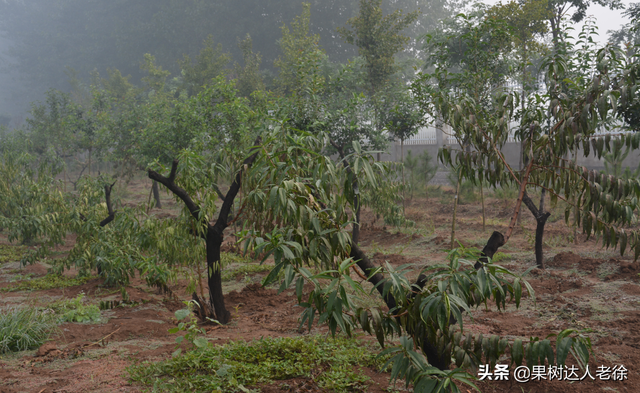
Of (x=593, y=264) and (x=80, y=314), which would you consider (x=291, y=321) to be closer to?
(x=80, y=314)

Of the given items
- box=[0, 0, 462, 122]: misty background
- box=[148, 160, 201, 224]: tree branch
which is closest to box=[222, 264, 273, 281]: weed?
box=[148, 160, 201, 224]: tree branch

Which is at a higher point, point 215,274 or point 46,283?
point 215,274

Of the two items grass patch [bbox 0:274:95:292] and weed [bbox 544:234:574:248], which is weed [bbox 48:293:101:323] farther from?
weed [bbox 544:234:574:248]

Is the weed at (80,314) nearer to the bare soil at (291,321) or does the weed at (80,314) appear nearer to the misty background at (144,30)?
the bare soil at (291,321)

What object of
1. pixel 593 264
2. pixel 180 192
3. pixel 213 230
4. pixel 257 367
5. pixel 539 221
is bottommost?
pixel 593 264

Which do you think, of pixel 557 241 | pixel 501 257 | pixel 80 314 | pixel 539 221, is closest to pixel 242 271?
pixel 80 314

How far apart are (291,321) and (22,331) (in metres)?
2.56

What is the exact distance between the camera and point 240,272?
7.44 m

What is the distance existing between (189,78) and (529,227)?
23.8 m

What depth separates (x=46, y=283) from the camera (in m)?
6.92

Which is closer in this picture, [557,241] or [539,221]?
[539,221]

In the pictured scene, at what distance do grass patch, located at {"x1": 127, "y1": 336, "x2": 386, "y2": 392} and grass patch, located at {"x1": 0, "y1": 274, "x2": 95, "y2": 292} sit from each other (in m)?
4.59

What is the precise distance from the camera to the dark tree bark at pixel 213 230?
426cm

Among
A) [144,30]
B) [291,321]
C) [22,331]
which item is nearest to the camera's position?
[22,331]
